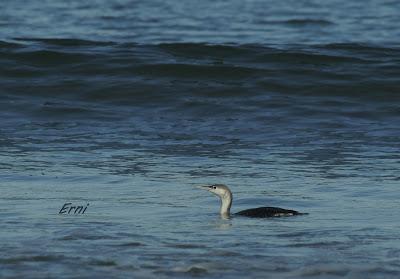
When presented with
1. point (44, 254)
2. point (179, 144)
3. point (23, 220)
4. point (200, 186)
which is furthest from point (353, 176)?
point (44, 254)

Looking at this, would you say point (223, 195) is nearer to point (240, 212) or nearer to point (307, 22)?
point (240, 212)

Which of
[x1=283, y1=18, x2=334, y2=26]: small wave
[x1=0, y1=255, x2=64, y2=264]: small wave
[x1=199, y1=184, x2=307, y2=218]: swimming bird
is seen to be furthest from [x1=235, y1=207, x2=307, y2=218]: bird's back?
[x1=283, y1=18, x2=334, y2=26]: small wave

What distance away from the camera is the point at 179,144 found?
1263 centimetres

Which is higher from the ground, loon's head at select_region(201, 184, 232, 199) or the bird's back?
loon's head at select_region(201, 184, 232, 199)

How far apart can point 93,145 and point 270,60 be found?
5.75 m

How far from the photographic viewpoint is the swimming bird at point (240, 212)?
8898 millimetres

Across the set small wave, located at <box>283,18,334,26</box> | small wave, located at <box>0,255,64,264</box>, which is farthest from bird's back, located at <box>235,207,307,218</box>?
small wave, located at <box>283,18,334,26</box>

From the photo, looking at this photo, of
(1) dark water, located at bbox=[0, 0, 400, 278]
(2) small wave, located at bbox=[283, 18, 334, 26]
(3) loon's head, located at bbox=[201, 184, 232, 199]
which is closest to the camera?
(1) dark water, located at bbox=[0, 0, 400, 278]

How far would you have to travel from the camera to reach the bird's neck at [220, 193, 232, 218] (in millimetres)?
9212

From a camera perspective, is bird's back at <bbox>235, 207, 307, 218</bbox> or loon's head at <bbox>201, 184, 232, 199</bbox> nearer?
bird's back at <bbox>235, 207, 307, 218</bbox>

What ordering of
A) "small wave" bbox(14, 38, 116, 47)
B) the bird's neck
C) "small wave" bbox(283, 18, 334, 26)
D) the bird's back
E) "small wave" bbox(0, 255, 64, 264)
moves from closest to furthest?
1. "small wave" bbox(0, 255, 64, 264)
2. the bird's back
3. the bird's neck
4. "small wave" bbox(14, 38, 116, 47)
5. "small wave" bbox(283, 18, 334, 26)

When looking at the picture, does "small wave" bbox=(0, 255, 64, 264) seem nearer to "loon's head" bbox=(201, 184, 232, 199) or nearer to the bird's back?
the bird's back

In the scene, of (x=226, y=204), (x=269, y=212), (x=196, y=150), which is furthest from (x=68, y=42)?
(x=269, y=212)

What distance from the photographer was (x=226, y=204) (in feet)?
30.5
